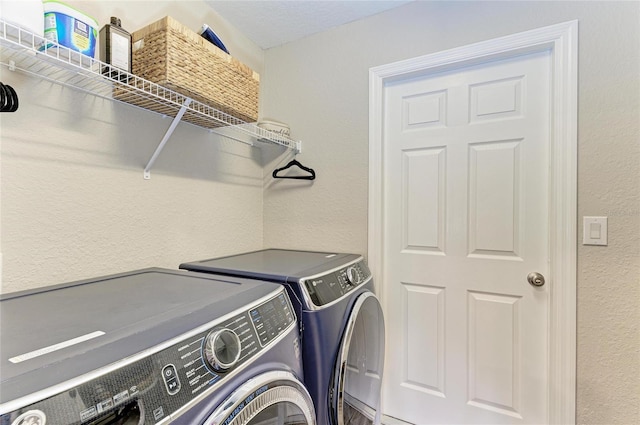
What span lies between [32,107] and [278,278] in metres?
1.00

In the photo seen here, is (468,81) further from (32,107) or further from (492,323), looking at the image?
(32,107)

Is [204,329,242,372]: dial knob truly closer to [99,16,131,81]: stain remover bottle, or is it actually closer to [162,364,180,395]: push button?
[162,364,180,395]: push button

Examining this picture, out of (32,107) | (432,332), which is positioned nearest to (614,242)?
(432,332)

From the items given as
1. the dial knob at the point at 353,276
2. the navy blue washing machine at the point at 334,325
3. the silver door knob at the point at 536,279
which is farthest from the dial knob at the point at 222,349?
the silver door knob at the point at 536,279

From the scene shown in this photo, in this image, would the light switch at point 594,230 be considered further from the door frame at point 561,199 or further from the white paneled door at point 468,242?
the white paneled door at point 468,242

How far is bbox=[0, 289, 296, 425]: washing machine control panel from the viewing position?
43 cm

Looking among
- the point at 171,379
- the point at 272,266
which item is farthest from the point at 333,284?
the point at 171,379

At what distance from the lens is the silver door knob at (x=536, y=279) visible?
1.46m

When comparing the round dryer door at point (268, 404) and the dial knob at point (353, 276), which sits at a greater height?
the dial knob at point (353, 276)

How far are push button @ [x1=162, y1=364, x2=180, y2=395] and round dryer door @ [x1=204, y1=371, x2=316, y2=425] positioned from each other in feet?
0.30

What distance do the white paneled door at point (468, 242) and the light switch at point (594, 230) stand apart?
147mm

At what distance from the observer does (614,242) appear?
1300 millimetres

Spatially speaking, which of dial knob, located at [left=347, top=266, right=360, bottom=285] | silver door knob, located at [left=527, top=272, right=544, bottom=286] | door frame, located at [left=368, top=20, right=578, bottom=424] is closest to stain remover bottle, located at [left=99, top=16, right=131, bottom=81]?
dial knob, located at [left=347, top=266, right=360, bottom=285]

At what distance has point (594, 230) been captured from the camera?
52.4 inches
